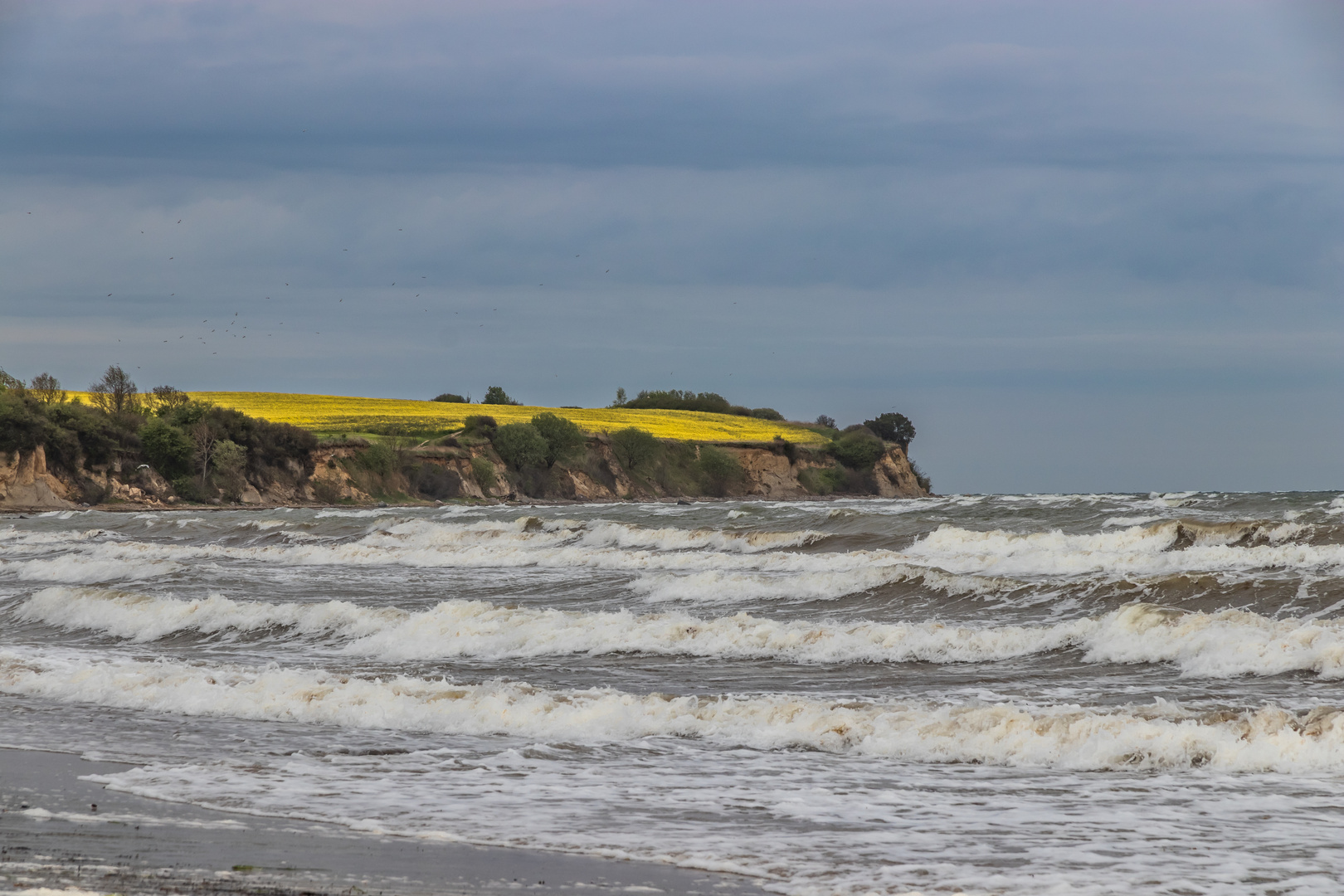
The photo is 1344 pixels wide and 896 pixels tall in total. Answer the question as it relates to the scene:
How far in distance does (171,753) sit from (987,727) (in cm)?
668

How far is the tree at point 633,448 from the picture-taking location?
10169cm

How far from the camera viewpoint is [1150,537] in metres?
29.1

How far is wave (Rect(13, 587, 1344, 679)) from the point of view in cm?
1318

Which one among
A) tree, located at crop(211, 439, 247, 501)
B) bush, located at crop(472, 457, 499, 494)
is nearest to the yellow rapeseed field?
bush, located at crop(472, 457, 499, 494)

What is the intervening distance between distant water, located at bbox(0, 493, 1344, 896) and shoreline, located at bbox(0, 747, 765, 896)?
0.29 meters

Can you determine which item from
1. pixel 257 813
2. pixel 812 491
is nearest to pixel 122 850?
pixel 257 813

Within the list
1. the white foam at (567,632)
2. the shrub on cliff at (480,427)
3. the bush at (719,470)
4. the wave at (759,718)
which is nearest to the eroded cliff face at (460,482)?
the bush at (719,470)

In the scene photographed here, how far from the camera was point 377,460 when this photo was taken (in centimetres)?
8531

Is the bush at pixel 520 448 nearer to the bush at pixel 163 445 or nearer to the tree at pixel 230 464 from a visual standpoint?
the tree at pixel 230 464

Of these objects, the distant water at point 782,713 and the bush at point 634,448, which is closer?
the distant water at point 782,713

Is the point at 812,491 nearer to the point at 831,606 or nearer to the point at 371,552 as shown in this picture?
the point at 371,552

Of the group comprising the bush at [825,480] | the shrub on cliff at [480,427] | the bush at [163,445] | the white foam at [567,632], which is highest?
the shrub on cliff at [480,427]

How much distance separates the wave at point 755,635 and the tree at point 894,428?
387 ft

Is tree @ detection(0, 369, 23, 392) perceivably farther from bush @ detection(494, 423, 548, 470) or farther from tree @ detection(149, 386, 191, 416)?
bush @ detection(494, 423, 548, 470)
